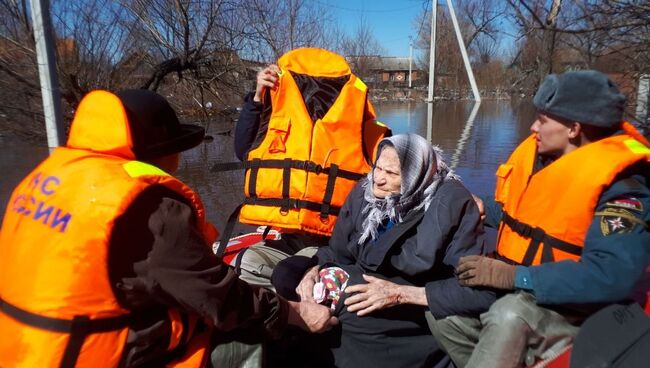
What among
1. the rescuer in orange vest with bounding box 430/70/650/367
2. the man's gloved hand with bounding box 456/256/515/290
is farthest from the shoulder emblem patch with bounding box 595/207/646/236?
the man's gloved hand with bounding box 456/256/515/290

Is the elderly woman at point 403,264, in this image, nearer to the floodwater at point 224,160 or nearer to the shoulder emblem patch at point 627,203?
the shoulder emblem patch at point 627,203

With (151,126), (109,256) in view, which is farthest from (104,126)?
(109,256)

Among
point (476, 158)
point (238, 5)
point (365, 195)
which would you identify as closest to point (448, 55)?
point (476, 158)

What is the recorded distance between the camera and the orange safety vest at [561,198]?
5.52 ft

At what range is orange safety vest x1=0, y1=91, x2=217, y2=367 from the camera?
123 centimetres

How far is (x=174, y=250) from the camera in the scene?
1324 mm

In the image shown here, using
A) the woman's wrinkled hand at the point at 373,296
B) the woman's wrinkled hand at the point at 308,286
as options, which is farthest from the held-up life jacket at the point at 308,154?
the woman's wrinkled hand at the point at 373,296

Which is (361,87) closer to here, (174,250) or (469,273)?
(469,273)

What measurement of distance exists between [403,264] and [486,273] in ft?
1.25

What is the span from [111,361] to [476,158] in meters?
8.65

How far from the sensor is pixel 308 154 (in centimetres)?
260

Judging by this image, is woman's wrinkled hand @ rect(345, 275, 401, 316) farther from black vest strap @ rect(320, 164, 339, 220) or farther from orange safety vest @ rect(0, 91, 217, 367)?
orange safety vest @ rect(0, 91, 217, 367)

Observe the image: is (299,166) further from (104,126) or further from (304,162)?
(104,126)

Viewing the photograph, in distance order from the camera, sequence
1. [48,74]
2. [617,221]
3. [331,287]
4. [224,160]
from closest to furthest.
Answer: [617,221], [331,287], [48,74], [224,160]
